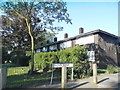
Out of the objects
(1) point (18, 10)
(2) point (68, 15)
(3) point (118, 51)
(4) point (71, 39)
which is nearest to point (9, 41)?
(4) point (71, 39)

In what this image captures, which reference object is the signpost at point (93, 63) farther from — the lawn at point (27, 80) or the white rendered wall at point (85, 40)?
the white rendered wall at point (85, 40)

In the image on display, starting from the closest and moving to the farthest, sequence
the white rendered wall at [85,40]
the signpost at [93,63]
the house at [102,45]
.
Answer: the signpost at [93,63], the house at [102,45], the white rendered wall at [85,40]

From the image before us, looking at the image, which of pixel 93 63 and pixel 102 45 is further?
pixel 102 45

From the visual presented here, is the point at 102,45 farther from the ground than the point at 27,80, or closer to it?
farther from the ground

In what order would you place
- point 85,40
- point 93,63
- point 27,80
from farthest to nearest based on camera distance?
point 85,40 < point 93,63 < point 27,80

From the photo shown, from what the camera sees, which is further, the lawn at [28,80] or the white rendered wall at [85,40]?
the white rendered wall at [85,40]

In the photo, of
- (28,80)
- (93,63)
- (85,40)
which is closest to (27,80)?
(28,80)

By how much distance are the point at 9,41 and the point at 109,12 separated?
20.0m

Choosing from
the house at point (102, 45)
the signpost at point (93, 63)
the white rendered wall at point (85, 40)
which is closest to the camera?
the signpost at point (93, 63)

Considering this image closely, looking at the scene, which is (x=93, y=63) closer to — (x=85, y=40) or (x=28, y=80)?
(x=28, y=80)

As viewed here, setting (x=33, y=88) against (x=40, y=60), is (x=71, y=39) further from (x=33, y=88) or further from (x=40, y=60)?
Result: (x=33, y=88)

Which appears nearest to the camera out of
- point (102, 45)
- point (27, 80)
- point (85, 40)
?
point (27, 80)

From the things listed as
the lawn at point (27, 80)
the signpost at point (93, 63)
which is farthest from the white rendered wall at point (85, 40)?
the lawn at point (27, 80)

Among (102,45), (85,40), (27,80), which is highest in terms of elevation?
(85,40)
